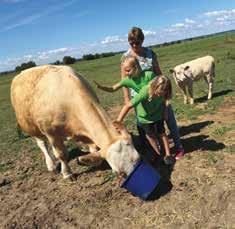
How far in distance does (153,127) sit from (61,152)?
178 centimetres

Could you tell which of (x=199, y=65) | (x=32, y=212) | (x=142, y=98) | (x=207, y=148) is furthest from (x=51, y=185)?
(x=199, y=65)

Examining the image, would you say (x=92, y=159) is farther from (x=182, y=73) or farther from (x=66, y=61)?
(x=66, y=61)

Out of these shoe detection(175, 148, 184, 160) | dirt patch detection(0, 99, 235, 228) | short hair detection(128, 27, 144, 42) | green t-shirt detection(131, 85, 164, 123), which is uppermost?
short hair detection(128, 27, 144, 42)

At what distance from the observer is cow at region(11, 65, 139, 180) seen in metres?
5.48

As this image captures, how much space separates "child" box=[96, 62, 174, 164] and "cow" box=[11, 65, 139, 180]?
1.32 feet

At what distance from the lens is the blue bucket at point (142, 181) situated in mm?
5500

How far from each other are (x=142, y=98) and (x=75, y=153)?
10.6 ft

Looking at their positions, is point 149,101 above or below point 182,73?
above

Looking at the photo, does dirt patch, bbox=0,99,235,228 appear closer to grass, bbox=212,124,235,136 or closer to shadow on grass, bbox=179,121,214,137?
grass, bbox=212,124,235,136

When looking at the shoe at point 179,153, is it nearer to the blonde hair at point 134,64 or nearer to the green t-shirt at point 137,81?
the green t-shirt at point 137,81

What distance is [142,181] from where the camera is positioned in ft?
18.5

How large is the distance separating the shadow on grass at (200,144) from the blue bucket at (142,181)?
191cm

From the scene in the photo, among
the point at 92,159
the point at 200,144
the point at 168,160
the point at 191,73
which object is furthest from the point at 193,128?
the point at 191,73

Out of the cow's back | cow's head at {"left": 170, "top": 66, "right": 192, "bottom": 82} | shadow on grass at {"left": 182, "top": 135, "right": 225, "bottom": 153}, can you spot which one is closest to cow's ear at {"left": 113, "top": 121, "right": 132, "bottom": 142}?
the cow's back
